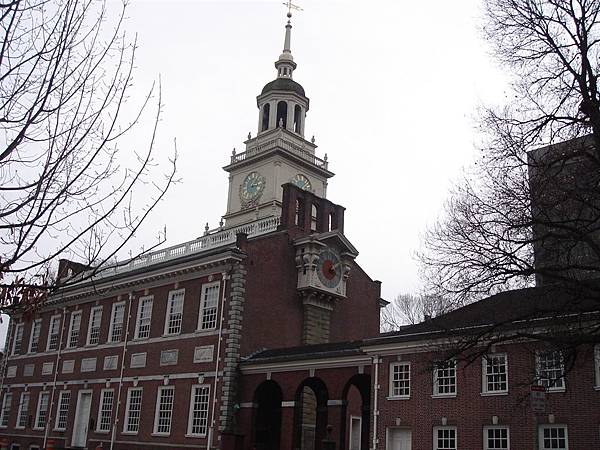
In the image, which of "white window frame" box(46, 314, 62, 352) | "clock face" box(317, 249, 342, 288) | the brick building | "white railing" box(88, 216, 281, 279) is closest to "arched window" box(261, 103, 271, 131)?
the brick building

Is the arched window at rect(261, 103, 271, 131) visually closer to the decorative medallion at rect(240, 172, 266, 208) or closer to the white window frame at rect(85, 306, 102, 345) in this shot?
the decorative medallion at rect(240, 172, 266, 208)

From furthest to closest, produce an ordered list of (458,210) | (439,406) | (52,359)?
(52,359) < (439,406) < (458,210)

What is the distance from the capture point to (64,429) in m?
42.1

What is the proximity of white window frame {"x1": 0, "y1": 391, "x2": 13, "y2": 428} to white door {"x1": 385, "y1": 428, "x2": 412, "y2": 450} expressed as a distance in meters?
31.6

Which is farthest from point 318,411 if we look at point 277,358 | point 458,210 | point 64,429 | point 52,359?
point 52,359

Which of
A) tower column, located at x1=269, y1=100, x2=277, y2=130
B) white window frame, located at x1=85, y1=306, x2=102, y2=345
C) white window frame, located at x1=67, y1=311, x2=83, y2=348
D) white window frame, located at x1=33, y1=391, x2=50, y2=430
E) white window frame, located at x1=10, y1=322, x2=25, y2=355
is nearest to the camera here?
white window frame, located at x1=85, y1=306, x2=102, y2=345

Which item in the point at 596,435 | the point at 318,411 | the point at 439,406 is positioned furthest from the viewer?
the point at 318,411

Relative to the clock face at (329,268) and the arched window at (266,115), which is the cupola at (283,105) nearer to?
the arched window at (266,115)

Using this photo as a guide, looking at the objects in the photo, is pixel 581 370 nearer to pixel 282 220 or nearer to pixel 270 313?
pixel 270 313

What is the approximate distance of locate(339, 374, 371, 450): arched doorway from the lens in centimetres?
2958

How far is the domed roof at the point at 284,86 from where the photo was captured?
52.4m

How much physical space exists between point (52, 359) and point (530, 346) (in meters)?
33.3

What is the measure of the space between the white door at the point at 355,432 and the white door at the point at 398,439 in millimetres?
10714

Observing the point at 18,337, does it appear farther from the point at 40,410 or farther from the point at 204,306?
the point at 204,306
